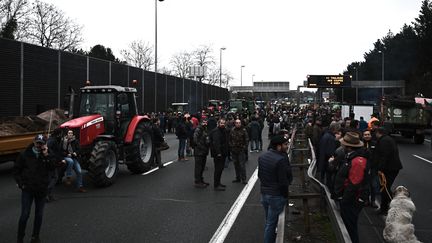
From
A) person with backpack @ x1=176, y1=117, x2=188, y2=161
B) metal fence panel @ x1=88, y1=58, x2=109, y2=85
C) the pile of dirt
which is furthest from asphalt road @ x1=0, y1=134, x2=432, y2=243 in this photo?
metal fence panel @ x1=88, y1=58, x2=109, y2=85

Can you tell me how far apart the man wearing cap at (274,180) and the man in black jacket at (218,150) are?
211 inches

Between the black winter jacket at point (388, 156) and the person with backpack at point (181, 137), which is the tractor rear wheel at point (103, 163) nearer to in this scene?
the person with backpack at point (181, 137)

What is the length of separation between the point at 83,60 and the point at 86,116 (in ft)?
57.3

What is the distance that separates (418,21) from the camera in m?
59.9

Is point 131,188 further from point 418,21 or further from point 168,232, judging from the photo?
point 418,21

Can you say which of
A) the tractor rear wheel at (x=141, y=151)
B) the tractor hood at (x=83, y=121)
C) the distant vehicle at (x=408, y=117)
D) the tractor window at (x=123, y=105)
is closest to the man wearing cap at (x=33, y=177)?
the tractor hood at (x=83, y=121)

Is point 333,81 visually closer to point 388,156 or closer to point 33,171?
point 388,156

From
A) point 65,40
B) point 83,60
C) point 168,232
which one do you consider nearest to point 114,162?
point 168,232

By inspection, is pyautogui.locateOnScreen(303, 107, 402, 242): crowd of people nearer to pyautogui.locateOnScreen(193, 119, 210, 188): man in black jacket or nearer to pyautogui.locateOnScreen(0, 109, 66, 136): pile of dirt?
pyautogui.locateOnScreen(193, 119, 210, 188): man in black jacket

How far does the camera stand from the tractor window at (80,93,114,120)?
44.6 ft

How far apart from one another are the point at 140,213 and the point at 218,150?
3.32 meters

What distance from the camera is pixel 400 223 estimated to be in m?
6.38

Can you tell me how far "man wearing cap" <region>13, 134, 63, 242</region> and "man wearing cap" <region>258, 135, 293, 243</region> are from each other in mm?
3382

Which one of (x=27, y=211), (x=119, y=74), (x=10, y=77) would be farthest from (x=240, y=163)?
(x=119, y=74)
